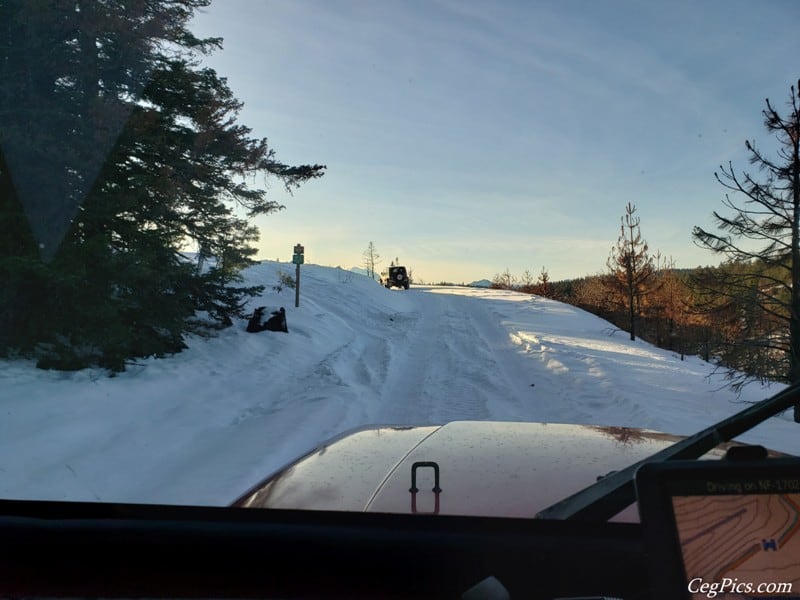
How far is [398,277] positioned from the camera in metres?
46.6

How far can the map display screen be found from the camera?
98 cm

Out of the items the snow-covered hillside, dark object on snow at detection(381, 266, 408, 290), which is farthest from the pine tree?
dark object on snow at detection(381, 266, 408, 290)

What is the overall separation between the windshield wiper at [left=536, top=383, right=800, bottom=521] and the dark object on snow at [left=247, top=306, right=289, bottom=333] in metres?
12.1

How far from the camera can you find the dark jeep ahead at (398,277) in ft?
A: 152

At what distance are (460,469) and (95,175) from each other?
330 inches

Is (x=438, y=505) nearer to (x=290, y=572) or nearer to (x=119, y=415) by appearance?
(x=290, y=572)

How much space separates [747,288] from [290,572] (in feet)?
38.4

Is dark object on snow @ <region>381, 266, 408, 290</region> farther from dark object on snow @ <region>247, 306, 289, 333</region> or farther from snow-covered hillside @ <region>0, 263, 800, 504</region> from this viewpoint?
dark object on snow @ <region>247, 306, 289, 333</region>

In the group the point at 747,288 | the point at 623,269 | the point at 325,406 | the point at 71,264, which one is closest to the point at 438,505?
the point at 325,406

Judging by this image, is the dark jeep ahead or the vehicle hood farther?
the dark jeep ahead

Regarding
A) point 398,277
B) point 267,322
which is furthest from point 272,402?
point 398,277

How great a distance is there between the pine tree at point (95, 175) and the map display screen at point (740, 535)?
8.26m

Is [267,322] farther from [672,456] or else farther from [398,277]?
[398,277]

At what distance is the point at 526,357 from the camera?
42.2ft
